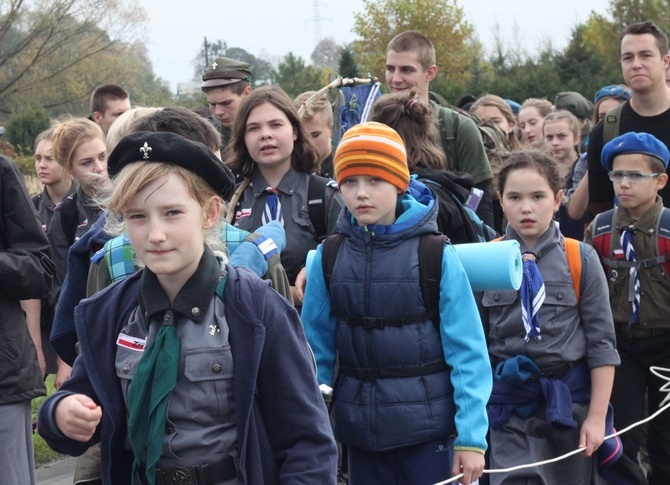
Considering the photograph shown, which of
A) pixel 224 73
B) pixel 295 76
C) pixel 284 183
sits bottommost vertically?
pixel 284 183

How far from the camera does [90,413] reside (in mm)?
2488

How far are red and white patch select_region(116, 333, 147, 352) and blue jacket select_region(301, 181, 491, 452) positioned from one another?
1454 millimetres

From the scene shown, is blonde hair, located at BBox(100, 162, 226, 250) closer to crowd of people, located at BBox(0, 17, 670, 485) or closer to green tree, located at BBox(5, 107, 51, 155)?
crowd of people, located at BBox(0, 17, 670, 485)

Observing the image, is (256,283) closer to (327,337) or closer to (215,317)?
(215,317)

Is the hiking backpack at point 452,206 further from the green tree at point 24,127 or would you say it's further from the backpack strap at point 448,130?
the green tree at point 24,127

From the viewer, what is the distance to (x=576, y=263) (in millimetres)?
4777

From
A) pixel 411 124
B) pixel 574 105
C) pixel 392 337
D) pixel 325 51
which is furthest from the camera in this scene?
pixel 325 51

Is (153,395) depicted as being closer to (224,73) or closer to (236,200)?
(236,200)

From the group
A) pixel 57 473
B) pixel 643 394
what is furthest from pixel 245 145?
pixel 57 473

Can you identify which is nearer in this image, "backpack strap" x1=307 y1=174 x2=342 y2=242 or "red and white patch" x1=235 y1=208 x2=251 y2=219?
"backpack strap" x1=307 y1=174 x2=342 y2=242

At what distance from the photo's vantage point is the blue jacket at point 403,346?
151 inches

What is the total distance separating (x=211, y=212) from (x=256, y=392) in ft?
1.80

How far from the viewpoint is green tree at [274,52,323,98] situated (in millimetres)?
34250

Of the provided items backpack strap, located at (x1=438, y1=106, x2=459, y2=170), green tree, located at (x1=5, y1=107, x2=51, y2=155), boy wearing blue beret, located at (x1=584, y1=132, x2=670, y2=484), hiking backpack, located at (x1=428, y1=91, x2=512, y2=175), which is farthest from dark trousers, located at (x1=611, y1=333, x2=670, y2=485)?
green tree, located at (x1=5, y1=107, x2=51, y2=155)
